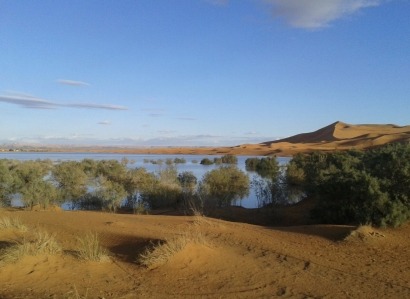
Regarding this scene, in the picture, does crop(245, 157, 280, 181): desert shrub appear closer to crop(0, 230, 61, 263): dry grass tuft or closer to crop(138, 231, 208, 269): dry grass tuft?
crop(138, 231, 208, 269): dry grass tuft

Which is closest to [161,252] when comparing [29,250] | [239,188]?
[29,250]

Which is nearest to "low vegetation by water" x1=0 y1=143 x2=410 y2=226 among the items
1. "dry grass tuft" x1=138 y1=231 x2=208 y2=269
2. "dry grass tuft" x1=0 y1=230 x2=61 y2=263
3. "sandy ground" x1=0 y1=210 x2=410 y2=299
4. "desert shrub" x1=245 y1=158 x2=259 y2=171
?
"sandy ground" x1=0 y1=210 x2=410 y2=299

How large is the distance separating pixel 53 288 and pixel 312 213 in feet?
35.1

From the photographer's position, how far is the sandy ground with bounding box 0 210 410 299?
23.1ft

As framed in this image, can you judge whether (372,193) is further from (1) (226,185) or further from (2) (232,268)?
(1) (226,185)

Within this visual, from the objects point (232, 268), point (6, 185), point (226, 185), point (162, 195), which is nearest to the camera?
point (232, 268)

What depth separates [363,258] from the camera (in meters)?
9.27

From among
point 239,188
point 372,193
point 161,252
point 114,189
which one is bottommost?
point 239,188

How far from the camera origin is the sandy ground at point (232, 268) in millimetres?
7055

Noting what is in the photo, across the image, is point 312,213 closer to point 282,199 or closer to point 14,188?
point 282,199

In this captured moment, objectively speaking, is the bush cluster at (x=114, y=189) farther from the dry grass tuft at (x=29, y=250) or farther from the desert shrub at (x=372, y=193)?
the dry grass tuft at (x=29, y=250)

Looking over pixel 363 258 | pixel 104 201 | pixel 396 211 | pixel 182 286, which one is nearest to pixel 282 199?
pixel 104 201

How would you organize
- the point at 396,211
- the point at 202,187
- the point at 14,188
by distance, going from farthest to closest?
the point at 202,187
the point at 14,188
the point at 396,211

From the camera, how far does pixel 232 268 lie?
839cm
